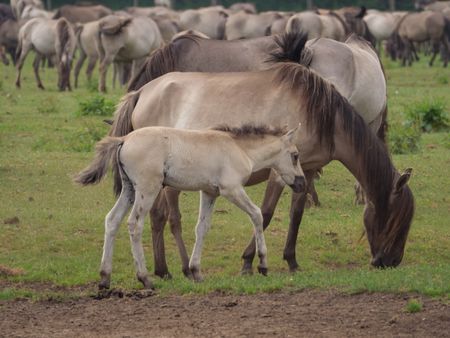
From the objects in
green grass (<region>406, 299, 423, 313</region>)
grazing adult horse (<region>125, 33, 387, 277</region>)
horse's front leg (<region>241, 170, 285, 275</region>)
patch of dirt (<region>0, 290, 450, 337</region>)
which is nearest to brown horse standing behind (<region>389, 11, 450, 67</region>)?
grazing adult horse (<region>125, 33, 387, 277</region>)

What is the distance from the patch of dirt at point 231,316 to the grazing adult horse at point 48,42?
21160 mm

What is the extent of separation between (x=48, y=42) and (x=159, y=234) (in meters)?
22.4

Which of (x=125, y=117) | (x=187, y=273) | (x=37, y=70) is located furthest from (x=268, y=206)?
(x=37, y=70)

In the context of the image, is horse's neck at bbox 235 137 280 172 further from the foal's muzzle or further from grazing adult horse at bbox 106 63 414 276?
grazing adult horse at bbox 106 63 414 276

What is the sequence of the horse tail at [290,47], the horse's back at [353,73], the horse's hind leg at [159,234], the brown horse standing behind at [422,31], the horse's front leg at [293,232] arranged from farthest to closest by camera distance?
the brown horse standing behind at [422,31]
the horse's back at [353,73]
the horse tail at [290,47]
the horse's front leg at [293,232]
the horse's hind leg at [159,234]

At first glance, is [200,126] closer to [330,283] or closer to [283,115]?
[283,115]

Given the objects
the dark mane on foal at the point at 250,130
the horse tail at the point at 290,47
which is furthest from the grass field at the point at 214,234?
the horse tail at the point at 290,47

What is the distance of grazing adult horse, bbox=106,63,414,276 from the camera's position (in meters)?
10.5

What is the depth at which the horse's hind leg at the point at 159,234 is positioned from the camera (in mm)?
10492

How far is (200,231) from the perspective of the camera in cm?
965

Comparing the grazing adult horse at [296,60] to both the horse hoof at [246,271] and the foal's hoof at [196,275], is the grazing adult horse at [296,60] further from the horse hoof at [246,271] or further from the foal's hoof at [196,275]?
the foal's hoof at [196,275]

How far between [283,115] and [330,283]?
6.98ft

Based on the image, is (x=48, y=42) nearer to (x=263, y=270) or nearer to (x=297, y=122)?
(x=297, y=122)

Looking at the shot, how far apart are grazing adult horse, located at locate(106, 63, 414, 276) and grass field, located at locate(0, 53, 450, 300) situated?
455 millimetres
